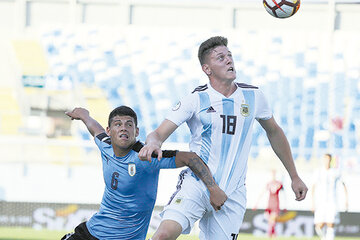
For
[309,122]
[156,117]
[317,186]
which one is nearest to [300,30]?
[309,122]

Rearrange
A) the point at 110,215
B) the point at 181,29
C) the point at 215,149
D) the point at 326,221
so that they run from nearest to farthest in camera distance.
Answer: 1. the point at 215,149
2. the point at 110,215
3. the point at 326,221
4. the point at 181,29

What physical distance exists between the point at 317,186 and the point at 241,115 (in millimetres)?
9065

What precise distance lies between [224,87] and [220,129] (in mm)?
348

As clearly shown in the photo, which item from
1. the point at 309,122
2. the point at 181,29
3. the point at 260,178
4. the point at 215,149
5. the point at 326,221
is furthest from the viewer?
the point at 181,29

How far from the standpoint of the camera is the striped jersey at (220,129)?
501cm

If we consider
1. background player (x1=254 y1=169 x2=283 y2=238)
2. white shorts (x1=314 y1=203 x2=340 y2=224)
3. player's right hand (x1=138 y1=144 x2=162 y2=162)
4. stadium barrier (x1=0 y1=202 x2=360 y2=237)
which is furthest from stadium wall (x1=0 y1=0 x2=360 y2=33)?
player's right hand (x1=138 y1=144 x2=162 y2=162)

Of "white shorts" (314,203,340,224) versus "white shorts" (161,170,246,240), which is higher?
"white shorts" (161,170,246,240)

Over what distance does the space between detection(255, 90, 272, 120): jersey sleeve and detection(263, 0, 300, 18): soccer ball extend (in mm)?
2047

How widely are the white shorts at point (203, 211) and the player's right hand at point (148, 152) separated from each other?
0.69m

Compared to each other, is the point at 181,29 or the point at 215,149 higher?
the point at 181,29

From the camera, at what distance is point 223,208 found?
5.04 metres

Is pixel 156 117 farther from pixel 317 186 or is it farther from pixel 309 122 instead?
pixel 317 186

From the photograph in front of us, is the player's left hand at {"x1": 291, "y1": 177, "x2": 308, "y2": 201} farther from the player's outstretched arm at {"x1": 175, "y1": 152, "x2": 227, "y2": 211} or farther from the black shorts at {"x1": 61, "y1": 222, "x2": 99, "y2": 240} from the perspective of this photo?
the black shorts at {"x1": 61, "y1": 222, "x2": 99, "y2": 240}

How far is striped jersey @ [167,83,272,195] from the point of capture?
5008 millimetres
